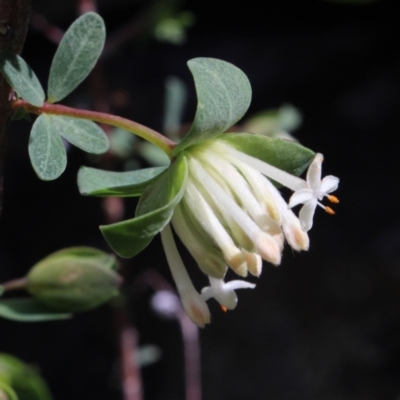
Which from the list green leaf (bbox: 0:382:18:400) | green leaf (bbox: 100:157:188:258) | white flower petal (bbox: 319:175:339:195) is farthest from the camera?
green leaf (bbox: 0:382:18:400)

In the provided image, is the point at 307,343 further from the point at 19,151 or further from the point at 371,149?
the point at 19,151

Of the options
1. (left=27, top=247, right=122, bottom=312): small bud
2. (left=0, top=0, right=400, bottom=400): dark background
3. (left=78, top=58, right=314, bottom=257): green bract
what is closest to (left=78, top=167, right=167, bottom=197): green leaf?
(left=78, top=58, right=314, bottom=257): green bract

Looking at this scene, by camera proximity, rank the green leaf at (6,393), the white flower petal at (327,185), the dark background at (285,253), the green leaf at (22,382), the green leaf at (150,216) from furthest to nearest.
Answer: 1. the dark background at (285,253)
2. the green leaf at (22,382)
3. the green leaf at (6,393)
4. the white flower petal at (327,185)
5. the green leaf at (150,216)

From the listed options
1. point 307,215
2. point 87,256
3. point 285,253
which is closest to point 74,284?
point 87,256

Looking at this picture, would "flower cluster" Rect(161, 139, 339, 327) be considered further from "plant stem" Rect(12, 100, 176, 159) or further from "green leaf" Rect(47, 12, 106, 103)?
"green leaf" Rect(47, 12, 106, 103)

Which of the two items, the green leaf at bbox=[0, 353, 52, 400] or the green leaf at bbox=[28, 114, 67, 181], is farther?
the green leaf at bbox=[0, 353, 52, 400]

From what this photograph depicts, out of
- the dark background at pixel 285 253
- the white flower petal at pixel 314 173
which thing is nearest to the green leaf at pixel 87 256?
the white flower petal at pixel 314 173

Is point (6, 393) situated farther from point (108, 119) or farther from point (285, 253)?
point (285, 253)

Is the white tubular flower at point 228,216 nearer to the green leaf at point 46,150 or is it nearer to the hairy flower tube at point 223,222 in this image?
the hairy flower tube at point 223,222
